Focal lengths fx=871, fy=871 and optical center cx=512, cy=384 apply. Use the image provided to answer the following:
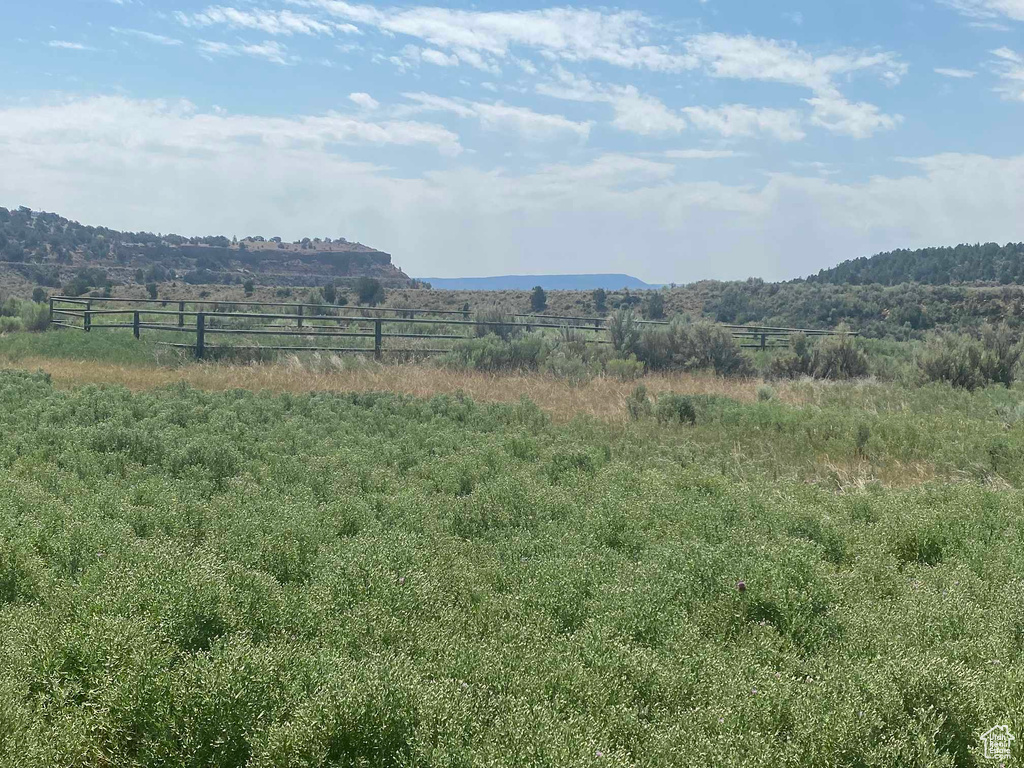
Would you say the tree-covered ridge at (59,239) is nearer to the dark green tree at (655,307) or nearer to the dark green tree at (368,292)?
the dark green tree at (368,292)

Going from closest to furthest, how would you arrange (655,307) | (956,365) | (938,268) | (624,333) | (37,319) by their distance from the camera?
1. (956,365)
2. (624,333)
3. (37,319)
4. (655,307)
5. (938,268)

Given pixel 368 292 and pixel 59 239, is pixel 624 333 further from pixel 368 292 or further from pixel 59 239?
pixel 59 239

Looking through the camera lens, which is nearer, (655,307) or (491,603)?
(491,603)

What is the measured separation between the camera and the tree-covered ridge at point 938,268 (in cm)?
6316

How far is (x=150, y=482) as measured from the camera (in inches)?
350

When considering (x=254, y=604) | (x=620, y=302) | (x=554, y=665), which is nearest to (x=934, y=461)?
(x=554, y=665)

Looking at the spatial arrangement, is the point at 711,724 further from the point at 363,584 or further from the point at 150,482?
the point at 150,482

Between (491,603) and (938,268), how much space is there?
7399 centimetres

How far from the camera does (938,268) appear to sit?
70.4 metres

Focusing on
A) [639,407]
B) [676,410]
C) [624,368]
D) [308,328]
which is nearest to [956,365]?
[624,368]

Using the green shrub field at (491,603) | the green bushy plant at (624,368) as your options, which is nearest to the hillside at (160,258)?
the green bushy plant at (624,368)
